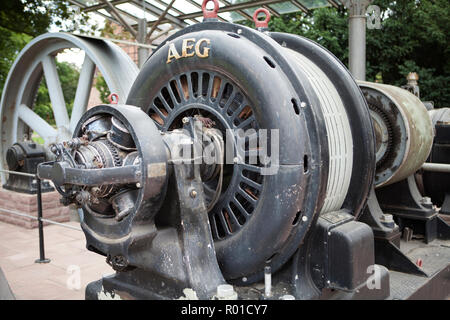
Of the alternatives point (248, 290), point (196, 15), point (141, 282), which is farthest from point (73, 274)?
point (196, 15)

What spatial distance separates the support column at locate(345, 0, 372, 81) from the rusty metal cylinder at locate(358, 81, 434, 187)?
4690mm

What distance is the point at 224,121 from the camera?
7.48 feet

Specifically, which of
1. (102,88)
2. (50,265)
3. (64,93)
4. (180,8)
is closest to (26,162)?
(50,265)

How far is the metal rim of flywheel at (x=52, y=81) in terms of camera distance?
5500mm

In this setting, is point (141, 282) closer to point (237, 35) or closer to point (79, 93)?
point (237, 35)

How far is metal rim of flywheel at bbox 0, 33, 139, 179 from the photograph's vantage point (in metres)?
5.50

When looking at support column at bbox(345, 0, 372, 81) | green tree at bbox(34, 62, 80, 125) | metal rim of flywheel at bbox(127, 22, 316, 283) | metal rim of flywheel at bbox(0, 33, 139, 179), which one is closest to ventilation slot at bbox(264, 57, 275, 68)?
metal rim of flywheel at bbox(127, 22, 316, 283)

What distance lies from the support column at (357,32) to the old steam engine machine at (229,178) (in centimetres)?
584

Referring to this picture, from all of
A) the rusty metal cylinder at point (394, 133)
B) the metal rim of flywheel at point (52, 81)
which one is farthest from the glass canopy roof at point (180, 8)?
the rusty metal cylinder at point (394, 133)

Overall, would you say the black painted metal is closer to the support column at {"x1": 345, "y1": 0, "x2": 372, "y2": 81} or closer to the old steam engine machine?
the old steam engine machine

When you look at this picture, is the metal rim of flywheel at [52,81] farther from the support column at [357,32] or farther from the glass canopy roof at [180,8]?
the support column at [357,32]

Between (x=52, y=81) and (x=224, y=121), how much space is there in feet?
14.7

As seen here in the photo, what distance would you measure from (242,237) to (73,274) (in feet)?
7.80

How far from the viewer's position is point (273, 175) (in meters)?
2.10
